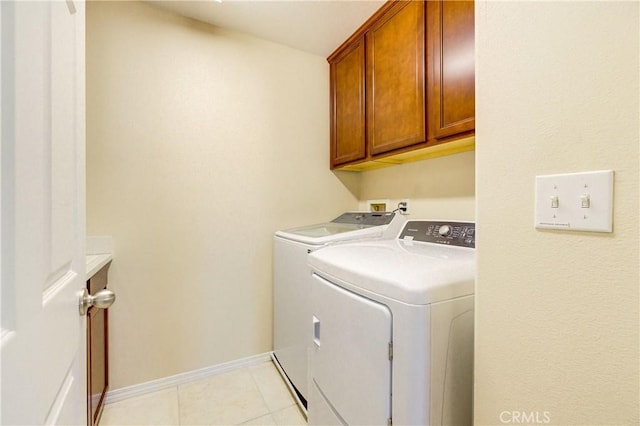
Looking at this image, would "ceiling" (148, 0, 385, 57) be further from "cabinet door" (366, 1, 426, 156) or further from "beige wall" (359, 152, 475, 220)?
"beige wall" (359, 152, 475, 220)

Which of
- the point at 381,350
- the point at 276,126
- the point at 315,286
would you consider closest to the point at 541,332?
the point at 381,350

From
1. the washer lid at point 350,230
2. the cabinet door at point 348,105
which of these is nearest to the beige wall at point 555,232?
the washer lid at point 350,230

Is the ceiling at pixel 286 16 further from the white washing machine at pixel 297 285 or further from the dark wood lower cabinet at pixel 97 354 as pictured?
the dark wood lower cabinet at pixel 97 354

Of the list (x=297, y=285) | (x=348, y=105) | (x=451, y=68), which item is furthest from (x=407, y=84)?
(x=297, y=285)

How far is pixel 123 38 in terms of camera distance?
1.64m

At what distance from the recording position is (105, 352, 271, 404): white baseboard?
1.65 meters

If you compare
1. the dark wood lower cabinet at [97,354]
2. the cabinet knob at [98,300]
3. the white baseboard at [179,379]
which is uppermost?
the cabinet knob at [98,300]

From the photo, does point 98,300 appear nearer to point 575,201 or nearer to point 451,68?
point 575,201

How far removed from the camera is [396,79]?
5.34 feet

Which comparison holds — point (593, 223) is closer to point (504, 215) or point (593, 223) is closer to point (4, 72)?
point (504, 215)

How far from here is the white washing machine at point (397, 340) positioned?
0.76 metres

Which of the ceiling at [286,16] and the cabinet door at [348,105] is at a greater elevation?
the ceiling at [286,16]

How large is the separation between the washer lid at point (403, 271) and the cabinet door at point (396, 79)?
70cm

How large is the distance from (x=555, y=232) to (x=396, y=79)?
4.47ft
